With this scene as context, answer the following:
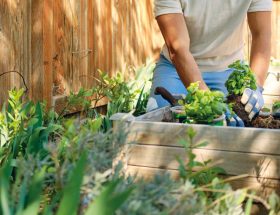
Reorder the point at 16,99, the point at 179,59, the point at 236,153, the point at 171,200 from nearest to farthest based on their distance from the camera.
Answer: the point at 171,200 < the point at 236,153 < the point at 16,99 < the point at 179,59

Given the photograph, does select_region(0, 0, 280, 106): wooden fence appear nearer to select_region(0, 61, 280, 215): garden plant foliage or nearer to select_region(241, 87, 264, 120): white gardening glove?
select_region(241, 87, 264, 120): white gardening glove

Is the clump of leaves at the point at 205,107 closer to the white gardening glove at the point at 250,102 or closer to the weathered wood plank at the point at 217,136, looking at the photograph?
the weathered wood plank at the point at 217,136

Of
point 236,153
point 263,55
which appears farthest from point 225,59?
point 236,153

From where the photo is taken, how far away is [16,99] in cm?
360

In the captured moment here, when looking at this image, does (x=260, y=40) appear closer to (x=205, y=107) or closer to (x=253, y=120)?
(x=253, y=120)

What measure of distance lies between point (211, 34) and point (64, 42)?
1.64 m

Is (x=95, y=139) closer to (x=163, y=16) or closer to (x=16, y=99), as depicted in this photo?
(x=16, y=99)

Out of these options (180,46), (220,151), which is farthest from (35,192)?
(180,46)

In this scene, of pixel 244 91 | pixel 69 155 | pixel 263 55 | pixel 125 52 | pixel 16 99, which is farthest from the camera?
pixel 125 52

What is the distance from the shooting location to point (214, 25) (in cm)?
422

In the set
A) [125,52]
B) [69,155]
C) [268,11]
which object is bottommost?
[125,52]

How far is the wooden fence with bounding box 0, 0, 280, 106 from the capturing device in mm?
4664

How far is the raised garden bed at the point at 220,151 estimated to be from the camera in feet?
8.33

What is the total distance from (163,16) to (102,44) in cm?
251
